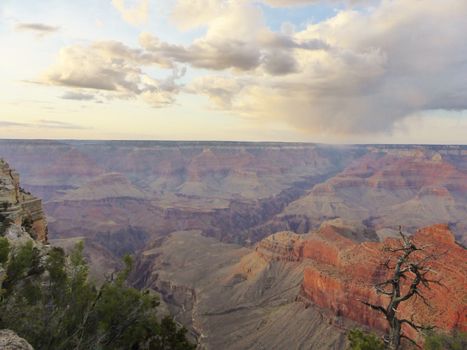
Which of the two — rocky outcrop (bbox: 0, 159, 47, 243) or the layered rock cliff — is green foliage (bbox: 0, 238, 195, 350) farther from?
the layered rock cliff

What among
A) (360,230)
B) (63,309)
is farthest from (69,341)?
(360,230)

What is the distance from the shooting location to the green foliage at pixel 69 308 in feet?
51.1

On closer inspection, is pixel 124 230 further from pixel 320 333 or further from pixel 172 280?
pixel 320 333

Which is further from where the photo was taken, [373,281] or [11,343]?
[373,281]

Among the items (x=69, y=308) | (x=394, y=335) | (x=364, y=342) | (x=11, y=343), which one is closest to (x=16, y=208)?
(x=69, y=308)

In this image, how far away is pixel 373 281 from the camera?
5975 centimetres

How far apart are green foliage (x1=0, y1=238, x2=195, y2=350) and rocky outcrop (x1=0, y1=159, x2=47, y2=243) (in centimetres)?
600

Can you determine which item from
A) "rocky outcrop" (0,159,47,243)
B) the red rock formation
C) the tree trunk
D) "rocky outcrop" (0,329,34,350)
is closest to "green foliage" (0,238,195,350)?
"rocky outcrop" (0,329,34,350)

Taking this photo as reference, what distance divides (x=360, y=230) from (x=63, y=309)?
92.9m

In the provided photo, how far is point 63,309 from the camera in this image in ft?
56.6

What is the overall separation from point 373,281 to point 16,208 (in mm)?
49630

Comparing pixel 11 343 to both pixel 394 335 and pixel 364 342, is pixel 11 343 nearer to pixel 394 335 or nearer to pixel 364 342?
pixel 364 342

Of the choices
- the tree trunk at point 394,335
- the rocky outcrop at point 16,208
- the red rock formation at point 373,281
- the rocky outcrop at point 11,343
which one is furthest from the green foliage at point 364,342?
the red rock formation at point 373,281

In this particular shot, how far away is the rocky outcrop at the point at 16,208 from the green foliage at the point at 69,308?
6004 mm
